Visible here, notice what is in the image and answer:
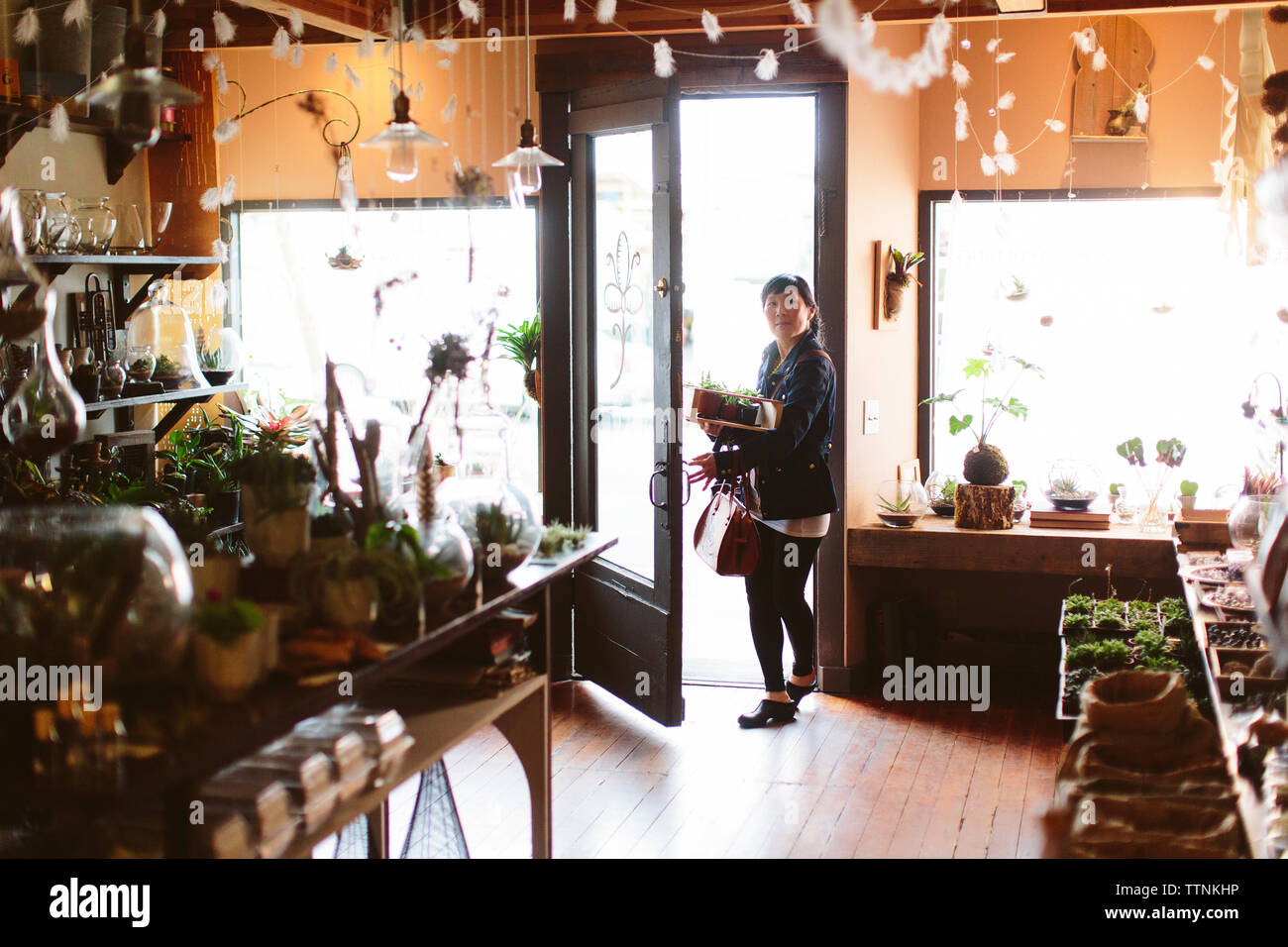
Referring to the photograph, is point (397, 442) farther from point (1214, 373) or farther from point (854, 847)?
point (1214, 373)

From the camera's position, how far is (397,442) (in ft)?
9.26

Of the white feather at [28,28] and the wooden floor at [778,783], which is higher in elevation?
the white feather at [28,28]

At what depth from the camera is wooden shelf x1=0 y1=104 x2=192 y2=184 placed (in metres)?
3.91

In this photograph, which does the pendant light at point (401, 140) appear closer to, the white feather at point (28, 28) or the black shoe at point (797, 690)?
the white feather at point (28, 28)

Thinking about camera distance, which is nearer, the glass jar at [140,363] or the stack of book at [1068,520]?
the glass jar at [140,363]

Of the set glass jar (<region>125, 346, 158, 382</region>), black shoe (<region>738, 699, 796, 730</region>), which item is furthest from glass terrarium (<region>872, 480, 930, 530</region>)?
glass jar (<region>125, 346, 158, 382</region>)

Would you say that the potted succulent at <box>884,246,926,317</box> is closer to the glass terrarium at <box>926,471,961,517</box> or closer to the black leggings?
the glass terrarium at <box>926,471,961,517</box>

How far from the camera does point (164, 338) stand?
455 cm

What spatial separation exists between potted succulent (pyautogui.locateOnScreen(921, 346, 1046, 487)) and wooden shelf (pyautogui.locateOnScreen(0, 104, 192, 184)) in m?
3.51

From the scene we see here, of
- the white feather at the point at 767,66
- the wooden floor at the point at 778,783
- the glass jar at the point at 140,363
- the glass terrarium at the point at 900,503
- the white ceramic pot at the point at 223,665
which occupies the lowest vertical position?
the wooden floor at the point at 778,783

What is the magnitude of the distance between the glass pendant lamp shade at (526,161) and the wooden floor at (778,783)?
192 centimetres

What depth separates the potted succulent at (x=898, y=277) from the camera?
5.35m

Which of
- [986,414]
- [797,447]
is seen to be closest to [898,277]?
[986,414]

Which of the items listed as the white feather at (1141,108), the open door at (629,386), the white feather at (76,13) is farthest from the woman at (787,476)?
the white feather at (76,13)
